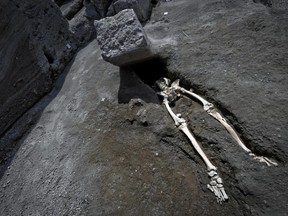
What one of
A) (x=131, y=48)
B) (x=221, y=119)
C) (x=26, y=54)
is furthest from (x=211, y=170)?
Result: (x=26, y=54)

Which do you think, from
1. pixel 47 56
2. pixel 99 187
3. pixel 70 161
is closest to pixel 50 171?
pixel 70 161

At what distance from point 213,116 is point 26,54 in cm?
262

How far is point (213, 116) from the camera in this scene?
2.43m

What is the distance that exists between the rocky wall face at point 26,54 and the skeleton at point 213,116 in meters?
1.75

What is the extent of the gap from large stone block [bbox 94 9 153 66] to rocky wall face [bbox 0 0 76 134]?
116 cm

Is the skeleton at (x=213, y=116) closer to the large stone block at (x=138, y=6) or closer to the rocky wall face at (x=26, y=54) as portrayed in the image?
the large stone block at (x=138, y=6)

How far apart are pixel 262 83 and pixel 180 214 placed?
1.38 metres

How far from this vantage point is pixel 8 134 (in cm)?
336

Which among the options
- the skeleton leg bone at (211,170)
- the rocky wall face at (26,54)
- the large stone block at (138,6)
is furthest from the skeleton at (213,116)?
the rocky wall face at (26,54)

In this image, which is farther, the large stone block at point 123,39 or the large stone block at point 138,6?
the large stone block at point 138,6

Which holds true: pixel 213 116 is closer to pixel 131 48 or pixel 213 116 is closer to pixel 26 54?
pixel 131 48

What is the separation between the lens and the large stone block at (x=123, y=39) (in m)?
2.85

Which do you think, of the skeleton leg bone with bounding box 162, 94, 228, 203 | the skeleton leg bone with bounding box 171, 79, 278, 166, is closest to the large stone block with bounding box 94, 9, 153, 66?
the skeleton leg bone with bounding box 171, 79, 278, 166

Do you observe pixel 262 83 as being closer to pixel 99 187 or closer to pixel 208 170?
pixel 208 170
